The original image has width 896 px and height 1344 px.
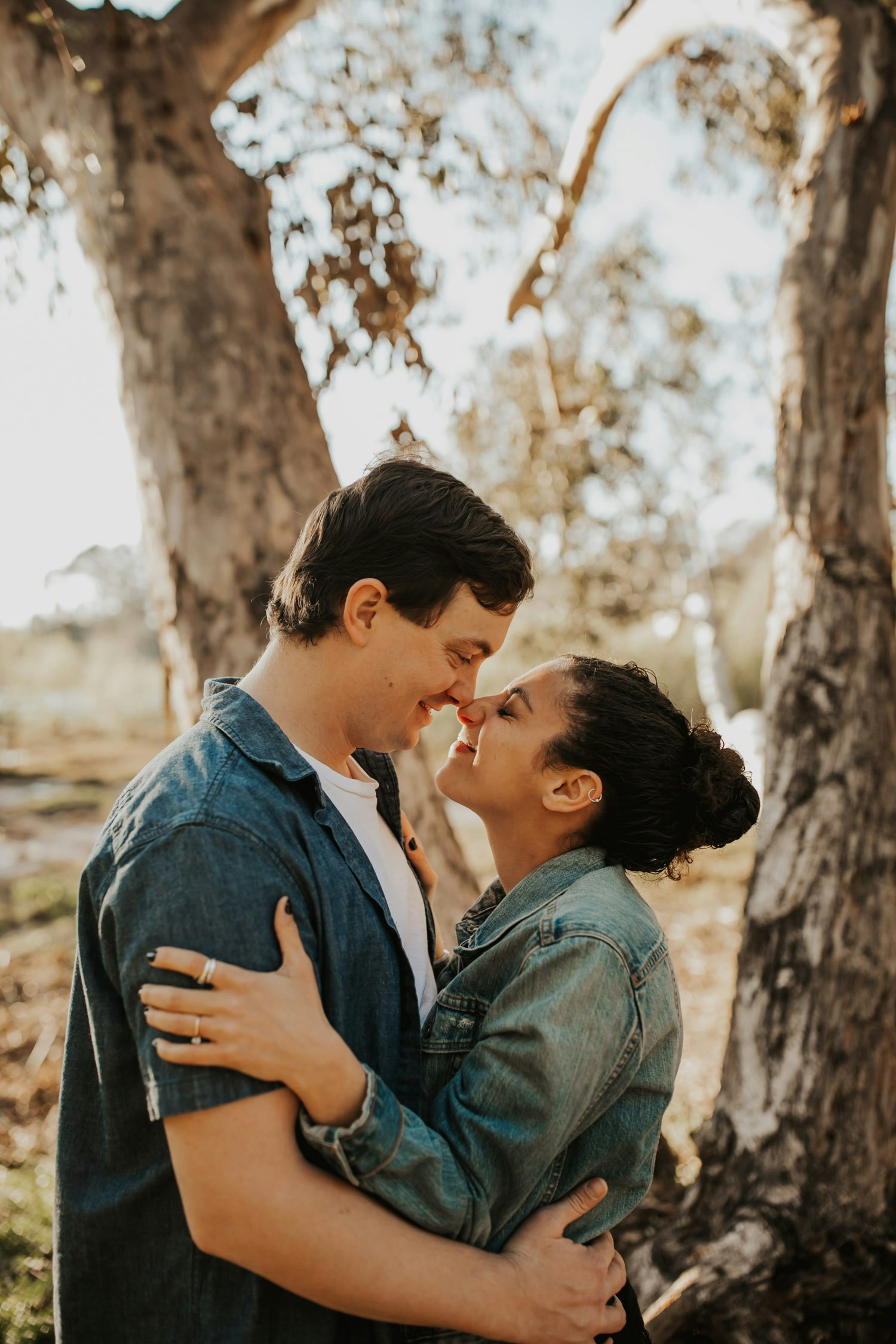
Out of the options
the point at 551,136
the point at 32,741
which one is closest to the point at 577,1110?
the point at 551,136

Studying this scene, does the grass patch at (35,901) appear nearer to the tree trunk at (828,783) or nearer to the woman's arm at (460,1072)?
the tree trunk at (828,783)

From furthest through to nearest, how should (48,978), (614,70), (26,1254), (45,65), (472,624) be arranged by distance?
(48,978) → (614,70) → (26,1254) → (45,65) → (472,624)

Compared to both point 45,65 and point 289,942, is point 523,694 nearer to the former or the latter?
point 289,942

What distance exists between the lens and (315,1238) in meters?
1.12

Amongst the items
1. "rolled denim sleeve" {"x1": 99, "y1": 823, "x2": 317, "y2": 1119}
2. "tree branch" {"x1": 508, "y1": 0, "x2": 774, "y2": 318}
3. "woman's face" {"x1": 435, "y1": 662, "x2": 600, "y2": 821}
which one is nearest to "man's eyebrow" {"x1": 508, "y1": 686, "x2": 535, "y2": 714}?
"woman's face" {"x1": 435, "y1": 662, "x2": 600, "y2": 821}

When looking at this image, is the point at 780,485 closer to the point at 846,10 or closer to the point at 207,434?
the point at 846,10

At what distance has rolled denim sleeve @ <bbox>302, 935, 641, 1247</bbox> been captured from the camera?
120cm

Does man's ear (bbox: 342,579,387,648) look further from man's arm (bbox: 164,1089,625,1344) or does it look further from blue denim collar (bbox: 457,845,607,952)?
man's arm (bbox: 164,1089,625,1344)

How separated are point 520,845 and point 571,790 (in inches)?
6.9

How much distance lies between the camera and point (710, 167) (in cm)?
797

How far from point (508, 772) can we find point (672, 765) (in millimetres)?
336

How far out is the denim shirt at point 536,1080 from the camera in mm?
1238

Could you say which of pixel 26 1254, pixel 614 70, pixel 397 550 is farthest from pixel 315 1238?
pixel 614 70

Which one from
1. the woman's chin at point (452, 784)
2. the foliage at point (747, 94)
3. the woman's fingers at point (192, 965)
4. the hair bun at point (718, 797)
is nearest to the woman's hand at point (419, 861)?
the woman's chin at point (452, 784)
